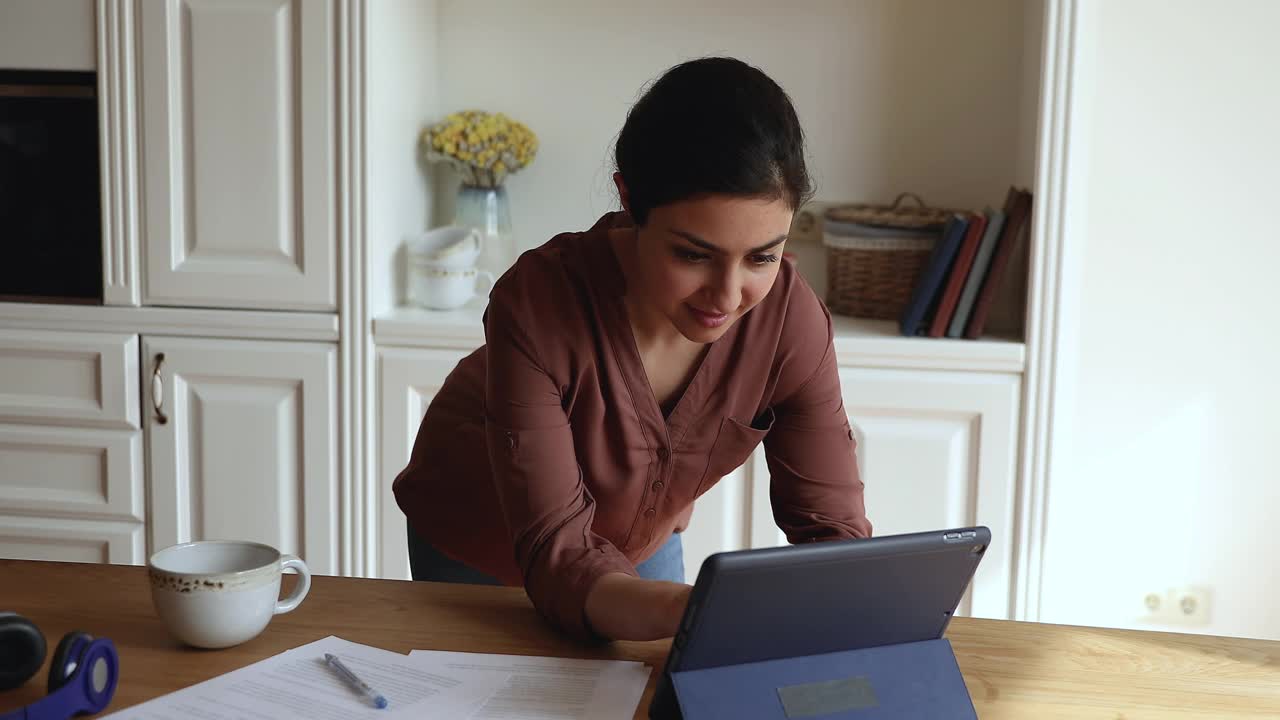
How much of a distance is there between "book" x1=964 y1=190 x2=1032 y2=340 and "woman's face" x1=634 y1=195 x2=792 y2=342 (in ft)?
4.32

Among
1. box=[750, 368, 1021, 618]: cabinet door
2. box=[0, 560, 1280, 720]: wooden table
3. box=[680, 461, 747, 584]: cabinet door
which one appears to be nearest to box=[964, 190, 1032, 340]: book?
box=[750, 368, 1021, 618]: cabinet door

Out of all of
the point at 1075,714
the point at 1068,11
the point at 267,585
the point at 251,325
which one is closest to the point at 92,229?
the point at 251,325

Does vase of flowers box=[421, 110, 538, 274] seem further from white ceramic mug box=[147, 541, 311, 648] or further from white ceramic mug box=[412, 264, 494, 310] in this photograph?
white ceramic mug box=[147, 541, 311, 648]

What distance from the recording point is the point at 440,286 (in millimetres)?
2521

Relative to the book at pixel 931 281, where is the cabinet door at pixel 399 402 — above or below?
below

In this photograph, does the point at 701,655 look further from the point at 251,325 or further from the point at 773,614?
the point at 251,325

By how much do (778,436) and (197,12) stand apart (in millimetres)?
1661

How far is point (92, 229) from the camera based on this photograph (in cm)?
253

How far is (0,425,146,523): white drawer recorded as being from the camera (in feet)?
8.26

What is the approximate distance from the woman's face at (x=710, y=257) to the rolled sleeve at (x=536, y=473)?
0.15 metres

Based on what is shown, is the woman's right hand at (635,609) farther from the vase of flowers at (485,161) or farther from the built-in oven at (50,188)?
the built-in oven at (50,188)

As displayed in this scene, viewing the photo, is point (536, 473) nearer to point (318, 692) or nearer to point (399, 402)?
point (318, 692)

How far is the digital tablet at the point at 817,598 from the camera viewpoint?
88 centimetres

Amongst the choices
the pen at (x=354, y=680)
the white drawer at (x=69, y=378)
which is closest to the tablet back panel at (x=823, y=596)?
the pen at (x=354, y=680)
